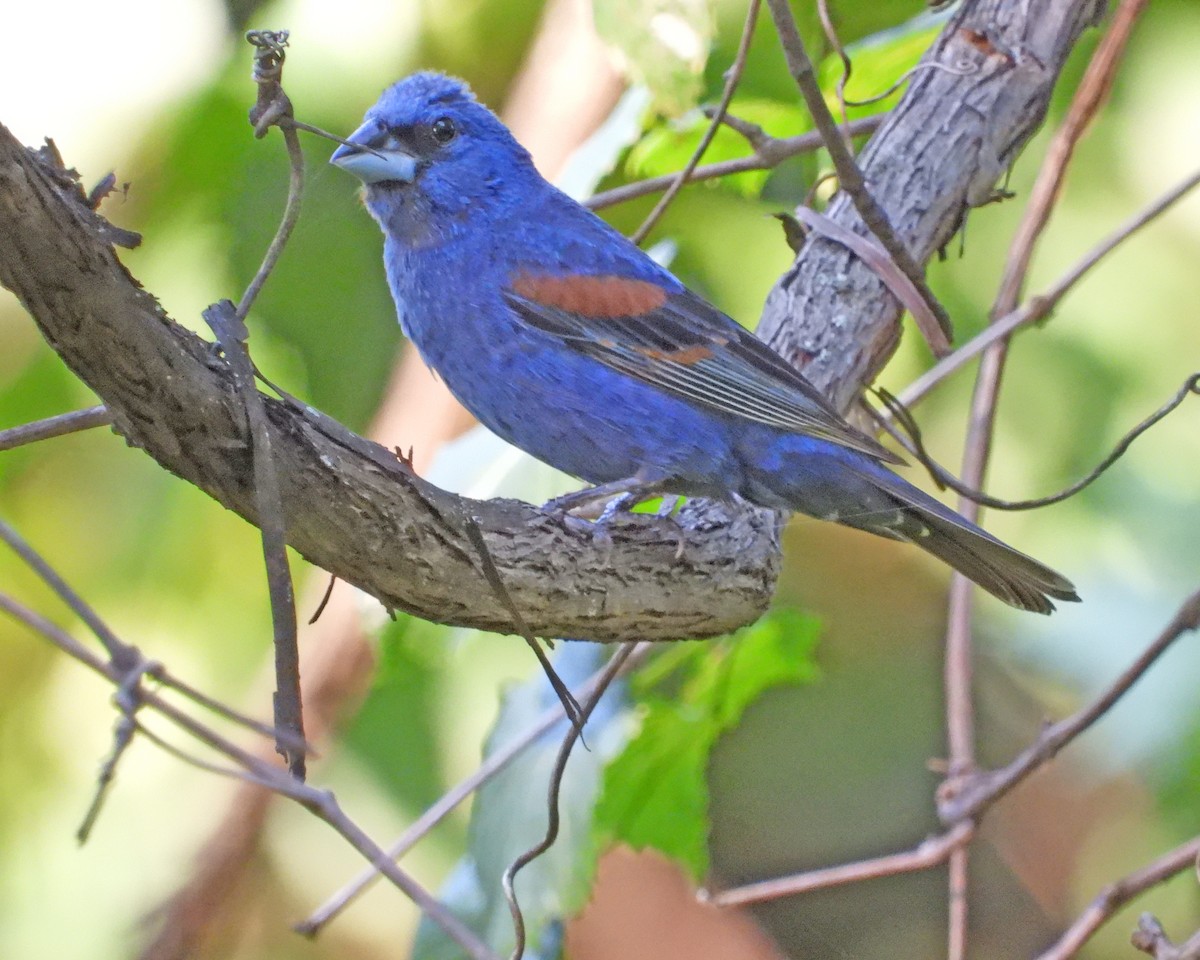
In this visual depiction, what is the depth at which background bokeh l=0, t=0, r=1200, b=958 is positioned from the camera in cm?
352

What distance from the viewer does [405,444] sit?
3906 millimetres

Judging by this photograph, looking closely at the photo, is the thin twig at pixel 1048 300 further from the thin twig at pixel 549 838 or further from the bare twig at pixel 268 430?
the bare twig at pixel 268 430

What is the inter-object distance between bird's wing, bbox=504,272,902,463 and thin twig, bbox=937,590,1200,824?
27.3 inches

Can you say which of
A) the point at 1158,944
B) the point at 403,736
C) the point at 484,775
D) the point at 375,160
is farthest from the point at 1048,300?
Result: the point at 403,736

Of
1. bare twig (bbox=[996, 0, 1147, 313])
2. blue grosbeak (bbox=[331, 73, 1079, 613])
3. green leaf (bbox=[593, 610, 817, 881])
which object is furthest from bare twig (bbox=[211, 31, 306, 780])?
bare twig (bbox=[996, 0, 1147, 313])

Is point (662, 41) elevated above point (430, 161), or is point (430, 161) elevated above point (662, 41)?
point (662, 41)

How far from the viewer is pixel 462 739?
12.3ft

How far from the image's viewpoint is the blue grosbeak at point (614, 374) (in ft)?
8.67

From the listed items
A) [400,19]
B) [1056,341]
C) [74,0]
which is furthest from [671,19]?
[74,0]

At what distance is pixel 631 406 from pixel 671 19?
0.83 metres

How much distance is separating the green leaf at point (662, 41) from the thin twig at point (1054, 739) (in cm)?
144

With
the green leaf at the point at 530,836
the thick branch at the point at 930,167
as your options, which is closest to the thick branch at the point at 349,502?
the thick branch at the point at 930,167

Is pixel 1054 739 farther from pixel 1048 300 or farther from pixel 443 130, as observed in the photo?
pixel 443 130

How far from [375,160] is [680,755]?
1495mm
